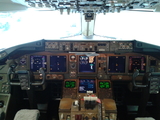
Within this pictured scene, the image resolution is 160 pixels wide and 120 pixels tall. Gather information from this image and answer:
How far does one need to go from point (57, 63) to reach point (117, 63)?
1.22 m

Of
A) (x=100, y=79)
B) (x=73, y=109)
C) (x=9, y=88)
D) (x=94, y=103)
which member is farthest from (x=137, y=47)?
(x=9, y=88)

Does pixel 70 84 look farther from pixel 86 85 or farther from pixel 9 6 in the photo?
pixel 9 6

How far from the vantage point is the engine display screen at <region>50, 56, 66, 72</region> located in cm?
344

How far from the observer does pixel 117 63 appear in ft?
11.2

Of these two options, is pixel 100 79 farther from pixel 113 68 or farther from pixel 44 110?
pixel 44 110

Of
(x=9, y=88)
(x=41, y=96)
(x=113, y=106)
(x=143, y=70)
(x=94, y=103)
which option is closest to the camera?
(x=94, y=103)

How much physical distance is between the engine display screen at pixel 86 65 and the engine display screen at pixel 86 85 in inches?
8.2

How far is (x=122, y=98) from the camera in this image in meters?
3.69

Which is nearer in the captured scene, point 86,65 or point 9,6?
point 9,6

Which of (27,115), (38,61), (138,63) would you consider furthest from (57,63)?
(138,63)

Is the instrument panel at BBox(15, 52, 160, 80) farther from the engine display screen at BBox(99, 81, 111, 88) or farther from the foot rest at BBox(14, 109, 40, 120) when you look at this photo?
the foot rest at BBox(14, 109, 40, 120)

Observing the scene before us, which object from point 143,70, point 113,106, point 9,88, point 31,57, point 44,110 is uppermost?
point 31,57

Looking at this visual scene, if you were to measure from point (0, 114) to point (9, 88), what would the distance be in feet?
1.96

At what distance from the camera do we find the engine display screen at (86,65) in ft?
11.2
